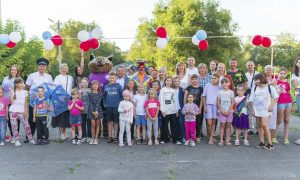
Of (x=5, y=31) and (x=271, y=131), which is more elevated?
(x=5, y=31)

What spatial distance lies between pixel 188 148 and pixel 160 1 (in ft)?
108

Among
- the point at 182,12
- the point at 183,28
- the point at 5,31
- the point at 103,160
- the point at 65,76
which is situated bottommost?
the point at 103,160

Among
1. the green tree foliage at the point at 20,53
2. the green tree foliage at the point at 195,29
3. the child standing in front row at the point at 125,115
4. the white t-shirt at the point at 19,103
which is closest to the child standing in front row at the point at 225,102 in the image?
the child standing in front row at the point at 125,115

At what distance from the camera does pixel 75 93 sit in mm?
7387

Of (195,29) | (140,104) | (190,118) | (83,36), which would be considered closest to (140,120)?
(140,104)

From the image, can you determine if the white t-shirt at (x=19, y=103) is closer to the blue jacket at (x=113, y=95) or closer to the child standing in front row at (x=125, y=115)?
the blue jacket at (x=113, y=95)

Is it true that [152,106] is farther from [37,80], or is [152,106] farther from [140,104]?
[37,80]

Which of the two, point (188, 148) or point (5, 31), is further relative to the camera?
point (5, 31)

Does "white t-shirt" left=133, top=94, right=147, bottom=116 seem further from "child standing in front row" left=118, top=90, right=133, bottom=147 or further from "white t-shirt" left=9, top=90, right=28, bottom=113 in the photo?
"white t-shirt" left=9, top=90, right=28, bottom=113

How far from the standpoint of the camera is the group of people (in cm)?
707

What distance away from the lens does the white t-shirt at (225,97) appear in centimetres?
697

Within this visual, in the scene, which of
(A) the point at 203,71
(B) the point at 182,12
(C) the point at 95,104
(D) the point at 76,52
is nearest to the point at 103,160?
(C) the point at 95,104

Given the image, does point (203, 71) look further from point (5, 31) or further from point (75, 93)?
point (5, 31)

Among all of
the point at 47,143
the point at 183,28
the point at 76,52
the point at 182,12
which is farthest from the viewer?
the point at 76,52
